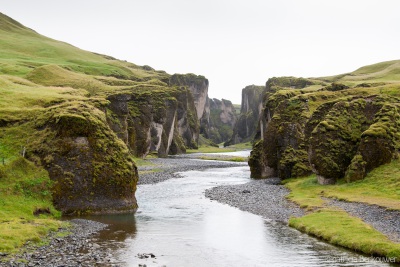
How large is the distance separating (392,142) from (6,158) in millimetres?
52756

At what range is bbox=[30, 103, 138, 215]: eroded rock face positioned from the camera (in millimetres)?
46219

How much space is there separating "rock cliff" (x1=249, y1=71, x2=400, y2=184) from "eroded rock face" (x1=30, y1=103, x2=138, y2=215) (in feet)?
103

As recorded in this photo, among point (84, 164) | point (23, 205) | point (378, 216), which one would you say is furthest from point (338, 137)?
point (23, 205)

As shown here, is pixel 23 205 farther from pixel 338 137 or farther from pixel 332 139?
pixel 338 137

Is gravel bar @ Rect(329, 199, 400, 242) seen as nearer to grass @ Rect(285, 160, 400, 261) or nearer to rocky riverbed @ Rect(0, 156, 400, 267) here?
rocky riverbed @ Rect(0, 156, 400, 267)

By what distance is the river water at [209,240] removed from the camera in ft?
96.0

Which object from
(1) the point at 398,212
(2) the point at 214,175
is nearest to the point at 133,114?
(2) the point at 214,175

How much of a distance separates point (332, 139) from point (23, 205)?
46.7 m

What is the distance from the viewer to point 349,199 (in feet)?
165

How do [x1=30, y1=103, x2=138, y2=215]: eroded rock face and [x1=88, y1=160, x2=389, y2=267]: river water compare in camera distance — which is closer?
[x1=88, y1=160, x2=389, y2=267]: river water

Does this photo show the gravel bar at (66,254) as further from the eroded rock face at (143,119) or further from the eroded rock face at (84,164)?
the eroded rock face at (143,119)

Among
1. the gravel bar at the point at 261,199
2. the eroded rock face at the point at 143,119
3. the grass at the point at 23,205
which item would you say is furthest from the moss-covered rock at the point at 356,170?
the eroded rock face at the point at 143,119

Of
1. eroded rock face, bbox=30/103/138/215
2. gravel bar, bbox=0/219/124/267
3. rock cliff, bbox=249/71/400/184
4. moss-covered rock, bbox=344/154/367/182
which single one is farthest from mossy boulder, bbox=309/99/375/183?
gravel bar, bbox=0/219/124/267

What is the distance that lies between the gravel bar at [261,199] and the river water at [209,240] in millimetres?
2194
